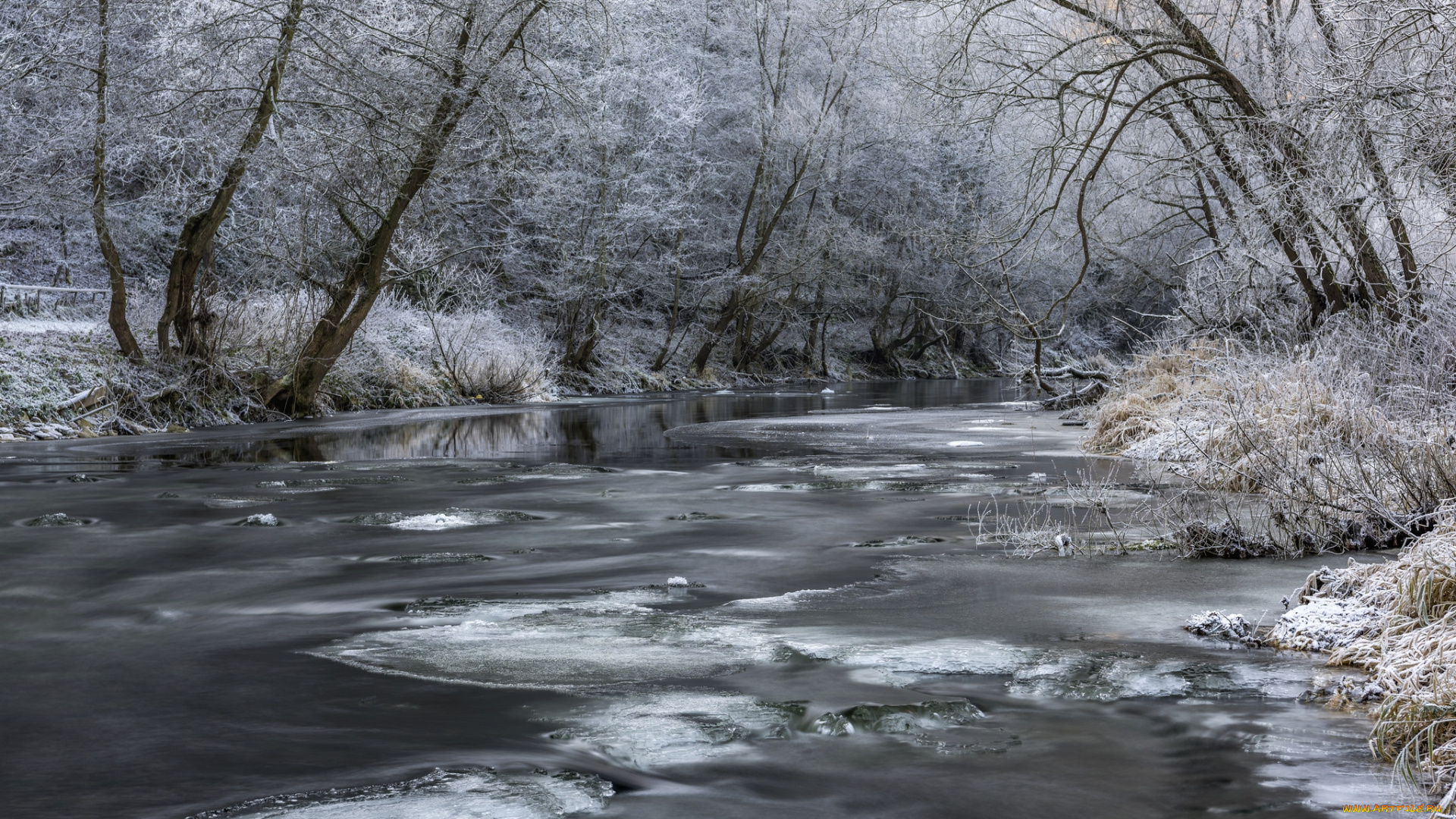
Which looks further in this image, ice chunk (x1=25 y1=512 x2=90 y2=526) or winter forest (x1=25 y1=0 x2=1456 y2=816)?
ice chunk (x1=25 y1=512 x2=90 y2=526)

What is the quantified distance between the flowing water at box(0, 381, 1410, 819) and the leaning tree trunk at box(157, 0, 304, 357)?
7827mm

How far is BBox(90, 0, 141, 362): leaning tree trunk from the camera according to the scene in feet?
57.6

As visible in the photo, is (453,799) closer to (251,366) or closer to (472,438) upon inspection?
(472,438)

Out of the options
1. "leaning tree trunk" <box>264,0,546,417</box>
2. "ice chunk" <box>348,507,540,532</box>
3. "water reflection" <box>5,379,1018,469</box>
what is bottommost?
"ice chunk" <box>348,507,540,532</box>

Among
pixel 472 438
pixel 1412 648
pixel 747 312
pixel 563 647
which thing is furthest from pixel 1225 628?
pixel 747 312

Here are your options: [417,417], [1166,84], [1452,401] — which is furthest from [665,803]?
[417,417]

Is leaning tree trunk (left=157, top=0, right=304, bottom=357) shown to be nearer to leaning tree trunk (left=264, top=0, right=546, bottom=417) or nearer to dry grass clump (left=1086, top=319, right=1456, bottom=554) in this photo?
leaning tree trunk (left=264, top=0, right=546, bottom=417)

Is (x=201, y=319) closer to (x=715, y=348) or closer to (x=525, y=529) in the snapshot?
(x=525, y=529)

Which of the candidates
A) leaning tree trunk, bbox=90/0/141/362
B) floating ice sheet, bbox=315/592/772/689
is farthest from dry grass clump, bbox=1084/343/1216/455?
leaning tree trunk, bbox=90/0/141/362

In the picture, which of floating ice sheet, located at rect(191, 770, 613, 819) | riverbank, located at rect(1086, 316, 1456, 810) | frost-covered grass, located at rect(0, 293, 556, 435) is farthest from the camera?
frost-covered grass, located at rect(0, 293, 556, 435)

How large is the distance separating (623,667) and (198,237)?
613 inches

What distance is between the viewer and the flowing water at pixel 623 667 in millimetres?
3736

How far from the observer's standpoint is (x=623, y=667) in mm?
5109

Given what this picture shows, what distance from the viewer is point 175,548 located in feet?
26.9
